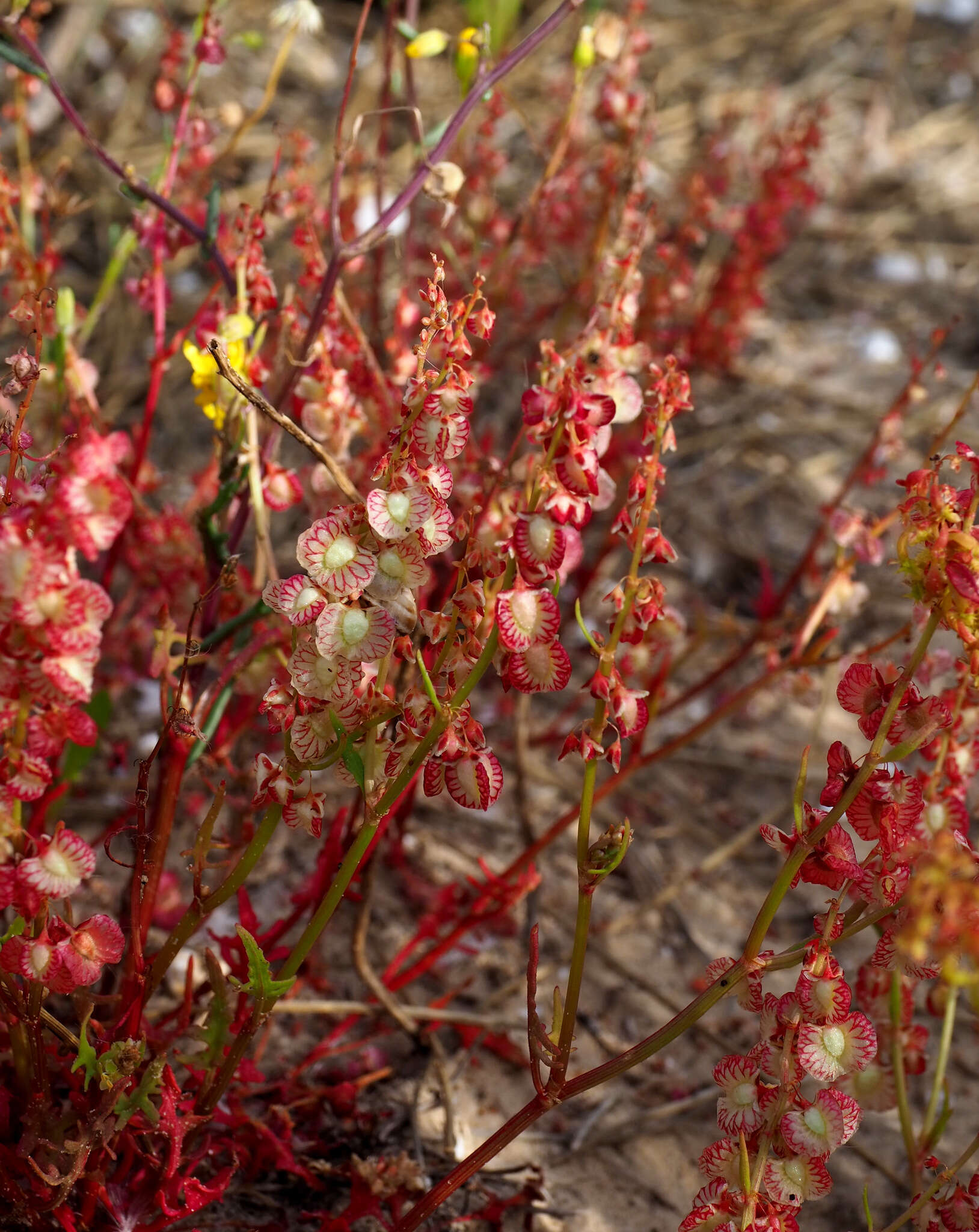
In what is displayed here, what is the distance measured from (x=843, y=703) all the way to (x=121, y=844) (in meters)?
1.02

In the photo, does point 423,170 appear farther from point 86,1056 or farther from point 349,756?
point 86,1056

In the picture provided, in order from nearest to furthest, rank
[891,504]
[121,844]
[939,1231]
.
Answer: [939,1231], [121,844], [891,504]

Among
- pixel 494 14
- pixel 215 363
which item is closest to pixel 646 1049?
pixel 215 363

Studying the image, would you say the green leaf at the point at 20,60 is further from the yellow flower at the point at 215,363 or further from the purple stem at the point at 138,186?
the yellow flower at the point at 215,363

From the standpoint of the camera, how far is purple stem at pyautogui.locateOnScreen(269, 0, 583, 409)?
1056mm

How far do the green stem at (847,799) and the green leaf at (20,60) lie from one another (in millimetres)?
951

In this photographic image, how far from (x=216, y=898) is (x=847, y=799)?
18.7 inches

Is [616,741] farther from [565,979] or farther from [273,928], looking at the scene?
[565,979]

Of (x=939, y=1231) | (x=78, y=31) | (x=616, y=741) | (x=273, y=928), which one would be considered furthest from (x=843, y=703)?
(x=78, y=31)

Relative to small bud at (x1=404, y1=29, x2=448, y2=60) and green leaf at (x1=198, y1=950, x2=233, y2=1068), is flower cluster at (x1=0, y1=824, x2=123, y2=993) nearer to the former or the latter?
green leaf at (x1=198, y1=950, x2=233, y2=1068)

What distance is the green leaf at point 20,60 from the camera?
42.6 inches

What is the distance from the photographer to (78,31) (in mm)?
2719

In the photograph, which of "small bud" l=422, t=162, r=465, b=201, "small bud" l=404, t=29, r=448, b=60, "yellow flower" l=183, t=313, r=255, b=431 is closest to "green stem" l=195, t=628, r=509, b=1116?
"yellow flower" l=183, t=313, r=255, b=431

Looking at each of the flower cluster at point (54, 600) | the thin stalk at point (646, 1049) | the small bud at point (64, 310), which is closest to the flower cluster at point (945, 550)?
the thin stalk at point (646, 1049)
